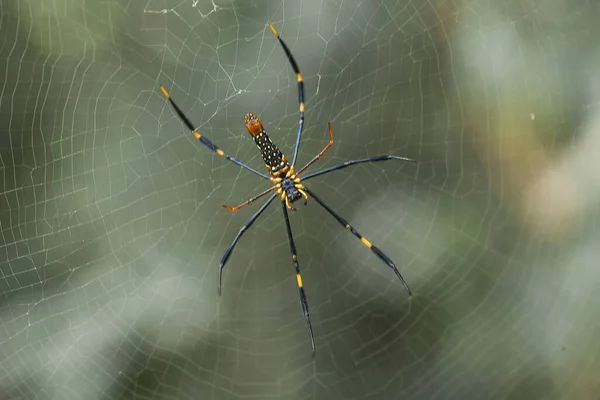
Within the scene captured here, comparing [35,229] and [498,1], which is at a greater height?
[498,1]

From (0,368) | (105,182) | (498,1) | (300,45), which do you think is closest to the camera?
(0,368)

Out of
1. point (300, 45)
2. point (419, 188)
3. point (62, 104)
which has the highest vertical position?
point (300, 45)

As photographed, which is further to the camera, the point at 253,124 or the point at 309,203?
the point at 309,203

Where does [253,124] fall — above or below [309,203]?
above

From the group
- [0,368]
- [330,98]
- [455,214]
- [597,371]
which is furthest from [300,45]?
[597,371]

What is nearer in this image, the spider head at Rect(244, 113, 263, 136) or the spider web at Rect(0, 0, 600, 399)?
the spider head at Rect(244, 113, 263, 136)

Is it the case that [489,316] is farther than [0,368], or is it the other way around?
[489,316]

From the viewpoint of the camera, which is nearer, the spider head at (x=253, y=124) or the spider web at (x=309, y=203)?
the spider head at (x=253, y=124)

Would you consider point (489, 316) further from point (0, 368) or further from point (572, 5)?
point (0, 368)
